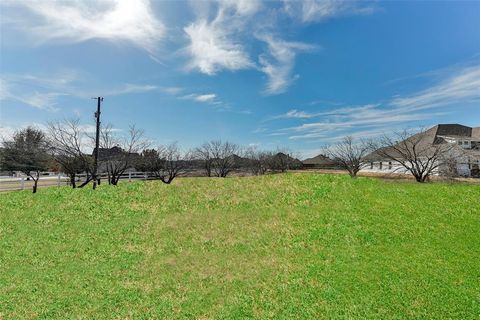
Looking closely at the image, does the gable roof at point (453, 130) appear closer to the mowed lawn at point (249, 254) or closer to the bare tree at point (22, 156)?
the mowed lawn at point (249, 254)

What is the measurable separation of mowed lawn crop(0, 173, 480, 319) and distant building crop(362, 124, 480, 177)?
20243mm

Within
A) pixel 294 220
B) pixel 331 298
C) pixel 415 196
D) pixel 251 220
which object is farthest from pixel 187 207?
pixel 415 196

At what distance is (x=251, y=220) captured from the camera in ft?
28.8

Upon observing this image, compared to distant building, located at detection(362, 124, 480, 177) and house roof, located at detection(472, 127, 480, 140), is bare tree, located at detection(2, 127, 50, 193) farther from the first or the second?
house roof, located at detection(472, 127, 480, 140)

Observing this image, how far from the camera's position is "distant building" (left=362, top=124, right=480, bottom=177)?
28.3 m

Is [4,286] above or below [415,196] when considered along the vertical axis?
below

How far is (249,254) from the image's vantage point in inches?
270

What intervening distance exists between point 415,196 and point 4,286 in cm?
1253

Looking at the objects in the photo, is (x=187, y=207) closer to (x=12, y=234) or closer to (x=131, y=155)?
(x=12, y=234)

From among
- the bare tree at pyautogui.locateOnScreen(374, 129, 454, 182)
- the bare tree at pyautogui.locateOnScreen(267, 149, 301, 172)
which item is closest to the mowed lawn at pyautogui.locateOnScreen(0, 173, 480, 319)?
the bare tree at pyautogui.locateOnScreen(374, 129, 454, 182)

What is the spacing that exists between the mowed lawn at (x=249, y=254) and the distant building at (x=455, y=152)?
2024 centimetres

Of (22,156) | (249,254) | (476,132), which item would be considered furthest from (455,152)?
(22,156)

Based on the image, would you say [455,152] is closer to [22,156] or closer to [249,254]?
[249,254]

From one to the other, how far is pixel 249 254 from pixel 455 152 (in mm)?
31312
